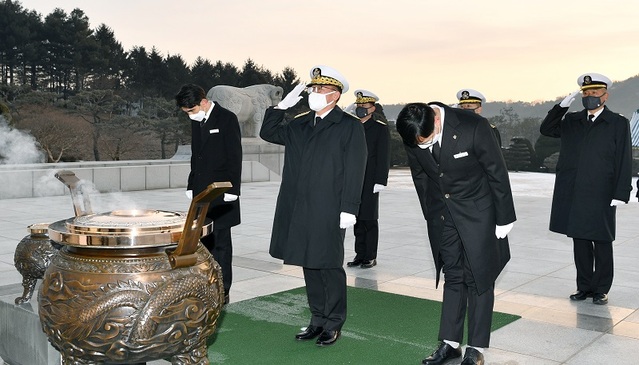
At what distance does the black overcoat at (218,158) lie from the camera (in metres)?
5.21

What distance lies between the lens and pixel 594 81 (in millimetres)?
5531

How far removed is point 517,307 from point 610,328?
2.57ft

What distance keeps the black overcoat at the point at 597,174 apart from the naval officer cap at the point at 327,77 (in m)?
2.37

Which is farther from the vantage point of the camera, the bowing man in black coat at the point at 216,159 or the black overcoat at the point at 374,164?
the black overcoat at the point at 374,164

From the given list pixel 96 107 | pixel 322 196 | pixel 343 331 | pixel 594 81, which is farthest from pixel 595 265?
pixel 96 107

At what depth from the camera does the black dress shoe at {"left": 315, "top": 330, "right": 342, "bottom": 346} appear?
4328 millimetres

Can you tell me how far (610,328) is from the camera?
4.83m

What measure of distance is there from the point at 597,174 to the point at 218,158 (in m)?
3.09

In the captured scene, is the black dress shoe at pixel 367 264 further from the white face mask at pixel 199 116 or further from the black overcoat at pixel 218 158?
the white face mask at pixel 199 116

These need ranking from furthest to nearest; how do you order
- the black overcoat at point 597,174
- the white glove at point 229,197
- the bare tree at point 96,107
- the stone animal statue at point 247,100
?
the bare tree at point 96,107, the stone animal statue at point 247,100, the black overcoat at point 597,174, the white glove at point 229,197

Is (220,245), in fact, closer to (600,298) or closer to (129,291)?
(129,291)

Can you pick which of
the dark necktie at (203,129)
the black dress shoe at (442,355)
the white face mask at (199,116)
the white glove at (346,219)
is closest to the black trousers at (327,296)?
the white glove at (346,219)

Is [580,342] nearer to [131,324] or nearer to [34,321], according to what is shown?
[131,324]

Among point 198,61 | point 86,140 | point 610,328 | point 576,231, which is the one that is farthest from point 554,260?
point 198,61
